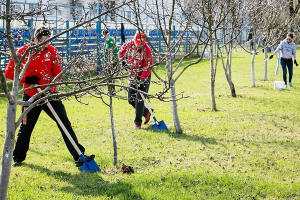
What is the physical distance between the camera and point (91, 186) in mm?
5223

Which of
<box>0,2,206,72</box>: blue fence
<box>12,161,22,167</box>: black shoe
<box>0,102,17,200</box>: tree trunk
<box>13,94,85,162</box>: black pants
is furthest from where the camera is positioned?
<box>12,161,22,167</box>: black shoe

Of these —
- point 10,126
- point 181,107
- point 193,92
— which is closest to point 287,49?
point 193,92

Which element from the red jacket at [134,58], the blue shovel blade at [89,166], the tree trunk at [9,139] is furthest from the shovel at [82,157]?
the tree trunk at [9,139]

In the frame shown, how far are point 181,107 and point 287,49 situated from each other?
5.15 m

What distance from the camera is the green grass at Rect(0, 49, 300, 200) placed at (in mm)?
5078

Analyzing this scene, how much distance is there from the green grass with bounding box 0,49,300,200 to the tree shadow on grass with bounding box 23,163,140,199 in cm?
1

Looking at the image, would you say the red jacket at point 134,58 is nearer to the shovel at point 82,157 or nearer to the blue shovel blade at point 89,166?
the shovel at point 82,157

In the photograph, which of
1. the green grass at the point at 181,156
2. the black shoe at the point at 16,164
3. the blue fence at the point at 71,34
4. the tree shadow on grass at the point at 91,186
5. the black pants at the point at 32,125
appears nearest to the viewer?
the blue fence at the point at 71,34

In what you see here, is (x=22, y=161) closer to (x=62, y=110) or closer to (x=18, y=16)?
(x=62, y=110)

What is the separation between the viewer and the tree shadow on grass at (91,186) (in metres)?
4.96

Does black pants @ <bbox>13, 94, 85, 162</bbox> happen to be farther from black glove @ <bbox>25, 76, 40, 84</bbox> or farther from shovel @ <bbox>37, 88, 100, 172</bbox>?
black glove @ <bbox>25, 76, 40, 84</bbox>

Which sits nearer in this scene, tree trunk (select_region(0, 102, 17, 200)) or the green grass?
tree trunk (select_region(0, 102, 17, 200))

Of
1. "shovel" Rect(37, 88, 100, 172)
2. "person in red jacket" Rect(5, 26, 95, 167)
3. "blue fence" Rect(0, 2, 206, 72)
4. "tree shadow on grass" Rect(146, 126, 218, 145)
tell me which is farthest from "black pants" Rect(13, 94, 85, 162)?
"tree shadow on grass" Rect(146, 126, 218, 145)

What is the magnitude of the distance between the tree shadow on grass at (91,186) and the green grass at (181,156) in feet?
A: 0.04
